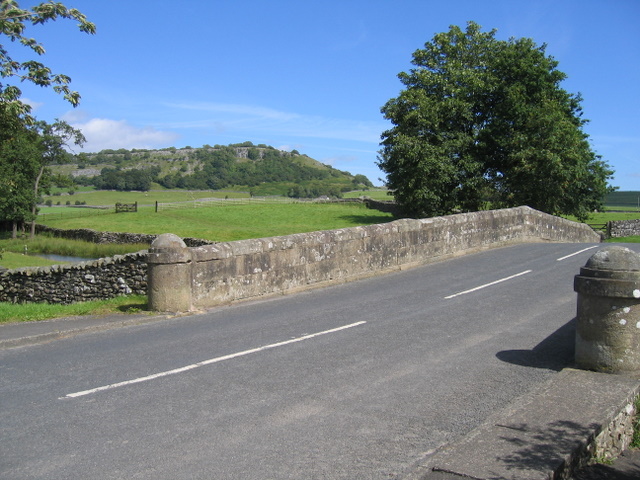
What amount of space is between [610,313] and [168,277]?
668 centimetres

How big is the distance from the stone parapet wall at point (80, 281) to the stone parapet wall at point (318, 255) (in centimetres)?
572

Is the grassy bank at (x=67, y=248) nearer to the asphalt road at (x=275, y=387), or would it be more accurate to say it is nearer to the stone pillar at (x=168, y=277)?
the stone pillar at (x=168, y=277)

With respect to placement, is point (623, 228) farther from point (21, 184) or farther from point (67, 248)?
point (21, 184)

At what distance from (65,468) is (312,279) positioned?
8.74 meters

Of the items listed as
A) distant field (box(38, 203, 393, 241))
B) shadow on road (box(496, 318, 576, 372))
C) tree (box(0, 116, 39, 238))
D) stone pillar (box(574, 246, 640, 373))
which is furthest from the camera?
tree (box(0, 116, 39, 238))

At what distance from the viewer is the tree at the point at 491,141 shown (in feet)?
119

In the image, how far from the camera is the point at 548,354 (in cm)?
688

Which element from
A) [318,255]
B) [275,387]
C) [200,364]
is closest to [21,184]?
[318,255]

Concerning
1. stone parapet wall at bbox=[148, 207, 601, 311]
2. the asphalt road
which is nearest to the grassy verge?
stone parapet wall at bbox=[148, 207, 601, 311]

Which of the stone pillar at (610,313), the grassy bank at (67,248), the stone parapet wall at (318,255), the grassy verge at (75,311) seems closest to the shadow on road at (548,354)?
the stone pillar at (610,313)

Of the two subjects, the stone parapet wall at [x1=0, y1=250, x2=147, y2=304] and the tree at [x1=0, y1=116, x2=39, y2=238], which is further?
the tree at [x1=0, y1=116, x2=39, y2=238]

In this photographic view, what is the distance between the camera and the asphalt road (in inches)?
167

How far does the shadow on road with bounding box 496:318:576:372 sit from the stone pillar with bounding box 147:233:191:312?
5.32m

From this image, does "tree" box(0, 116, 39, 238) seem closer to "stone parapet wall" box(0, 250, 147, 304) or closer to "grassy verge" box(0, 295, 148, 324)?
"stone parapet wall" box(0, 250, 147, 304)
